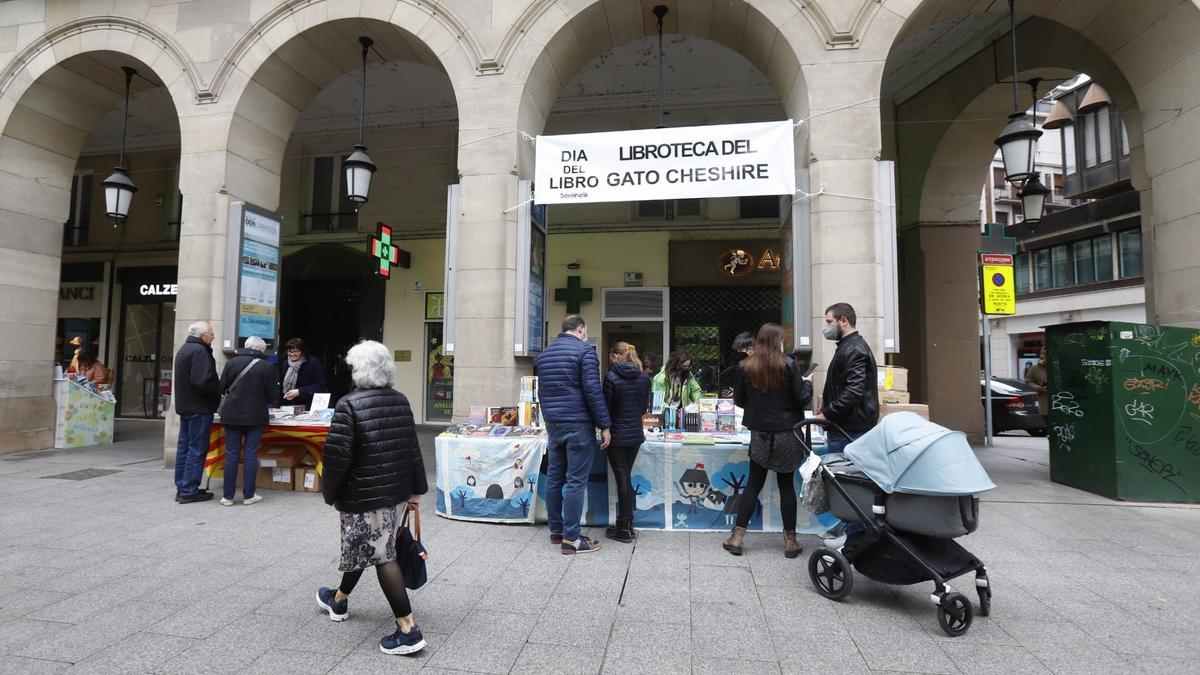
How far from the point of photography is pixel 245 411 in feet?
19.7

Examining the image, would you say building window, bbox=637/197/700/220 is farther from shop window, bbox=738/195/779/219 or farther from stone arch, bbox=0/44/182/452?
stone arch, bbox=0/44/182/452

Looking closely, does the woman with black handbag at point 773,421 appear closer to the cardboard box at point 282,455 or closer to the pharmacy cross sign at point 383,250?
the cardboard box at point 282,455

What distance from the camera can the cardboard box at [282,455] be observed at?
6789 mm

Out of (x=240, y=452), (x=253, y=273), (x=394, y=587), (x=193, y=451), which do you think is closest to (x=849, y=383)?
(x=394, y=587)

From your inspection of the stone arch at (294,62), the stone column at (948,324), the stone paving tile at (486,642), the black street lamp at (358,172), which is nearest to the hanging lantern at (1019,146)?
the stone column at (948,324)

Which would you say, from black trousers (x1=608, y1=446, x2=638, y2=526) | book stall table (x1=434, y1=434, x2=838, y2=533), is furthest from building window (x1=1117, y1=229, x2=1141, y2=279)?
black trousers (x1=608, y1=446, x2=638, y2=526)

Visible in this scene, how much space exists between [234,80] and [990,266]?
507 inches

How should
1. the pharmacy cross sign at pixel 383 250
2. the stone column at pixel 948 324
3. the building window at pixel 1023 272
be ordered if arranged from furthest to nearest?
the building window at pixel 1023 272, the pharmacy cross sign at pixel 383 250, the stone column at pixel 948 324

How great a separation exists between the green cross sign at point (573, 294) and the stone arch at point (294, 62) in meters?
5.00

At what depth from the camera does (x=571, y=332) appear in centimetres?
496

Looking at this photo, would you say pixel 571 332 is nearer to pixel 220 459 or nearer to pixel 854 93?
pixel 854 93

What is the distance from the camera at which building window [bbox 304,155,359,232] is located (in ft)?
42.7

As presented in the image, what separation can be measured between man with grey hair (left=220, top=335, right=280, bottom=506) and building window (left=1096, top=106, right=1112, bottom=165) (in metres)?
31.0

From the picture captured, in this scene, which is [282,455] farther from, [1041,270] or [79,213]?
[1041,270]
